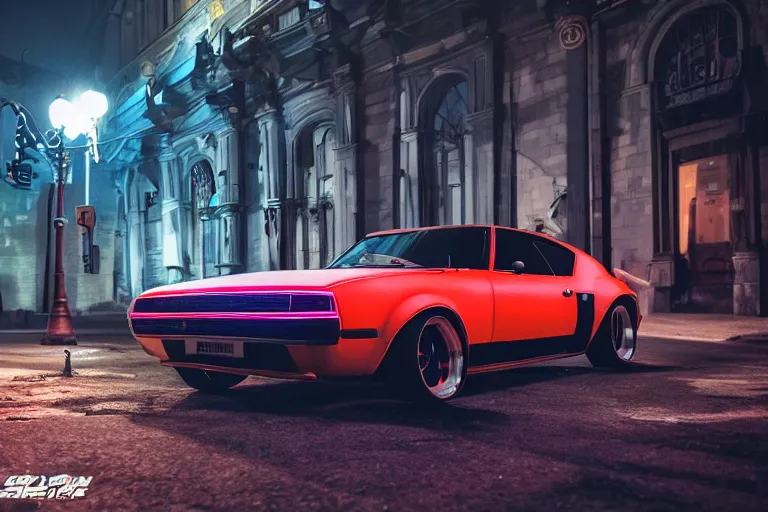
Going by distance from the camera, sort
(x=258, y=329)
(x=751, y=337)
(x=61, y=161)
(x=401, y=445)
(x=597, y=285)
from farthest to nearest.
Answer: (x=61, y=161) → (x=751, y=337) → (x=597, y=285) → (x=258, y=329) → (x=401, y=445)

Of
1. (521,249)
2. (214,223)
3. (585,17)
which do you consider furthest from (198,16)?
(521,249)

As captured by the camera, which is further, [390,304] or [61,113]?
[61,113]

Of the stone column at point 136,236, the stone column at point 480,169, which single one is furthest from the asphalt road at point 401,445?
the stone column at point 136,236

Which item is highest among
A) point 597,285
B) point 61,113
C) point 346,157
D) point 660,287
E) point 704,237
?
point 346,157

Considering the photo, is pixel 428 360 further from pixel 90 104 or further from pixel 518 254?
pixel 90 104

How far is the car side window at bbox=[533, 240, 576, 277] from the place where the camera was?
617cm

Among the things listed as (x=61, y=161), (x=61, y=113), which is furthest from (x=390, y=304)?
(x=61, y=113)

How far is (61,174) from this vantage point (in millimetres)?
12789

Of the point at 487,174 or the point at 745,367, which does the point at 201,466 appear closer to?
the point at 745,367

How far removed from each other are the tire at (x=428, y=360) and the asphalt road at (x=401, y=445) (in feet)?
0.42

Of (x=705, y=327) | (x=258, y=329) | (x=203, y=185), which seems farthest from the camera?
(x=203, y=185)

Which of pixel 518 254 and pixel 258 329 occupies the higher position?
pixel 518 254

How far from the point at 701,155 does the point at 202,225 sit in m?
18.0

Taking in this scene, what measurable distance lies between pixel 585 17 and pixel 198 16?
644 inches
